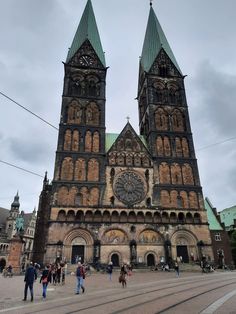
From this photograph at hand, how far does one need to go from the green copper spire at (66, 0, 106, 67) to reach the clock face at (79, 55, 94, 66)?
5.10 feet

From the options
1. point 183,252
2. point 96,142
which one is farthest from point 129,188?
point 183,252

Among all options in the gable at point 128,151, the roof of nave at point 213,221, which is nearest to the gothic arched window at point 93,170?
the gable at point 128,151

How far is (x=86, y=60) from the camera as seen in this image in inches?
1699

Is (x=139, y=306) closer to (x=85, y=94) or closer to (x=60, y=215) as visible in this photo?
(x=60, y=215)

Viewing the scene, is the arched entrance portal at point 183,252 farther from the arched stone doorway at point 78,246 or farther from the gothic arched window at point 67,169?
the gothic arched window at point 67,169

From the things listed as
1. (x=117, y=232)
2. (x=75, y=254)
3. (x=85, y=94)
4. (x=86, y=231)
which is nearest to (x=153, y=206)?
(x=117, y=232)

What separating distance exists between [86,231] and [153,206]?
895 centimetres

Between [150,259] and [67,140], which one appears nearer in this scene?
[150,259]

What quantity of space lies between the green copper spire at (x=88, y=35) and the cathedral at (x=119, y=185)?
113 centimetres

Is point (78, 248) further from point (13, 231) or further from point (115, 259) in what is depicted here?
point (13, 231)

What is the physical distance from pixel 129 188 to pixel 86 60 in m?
23.0

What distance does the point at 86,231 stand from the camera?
30703 mm

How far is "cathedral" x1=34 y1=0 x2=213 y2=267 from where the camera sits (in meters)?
30.6

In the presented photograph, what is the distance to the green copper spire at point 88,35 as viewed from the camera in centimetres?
4431
